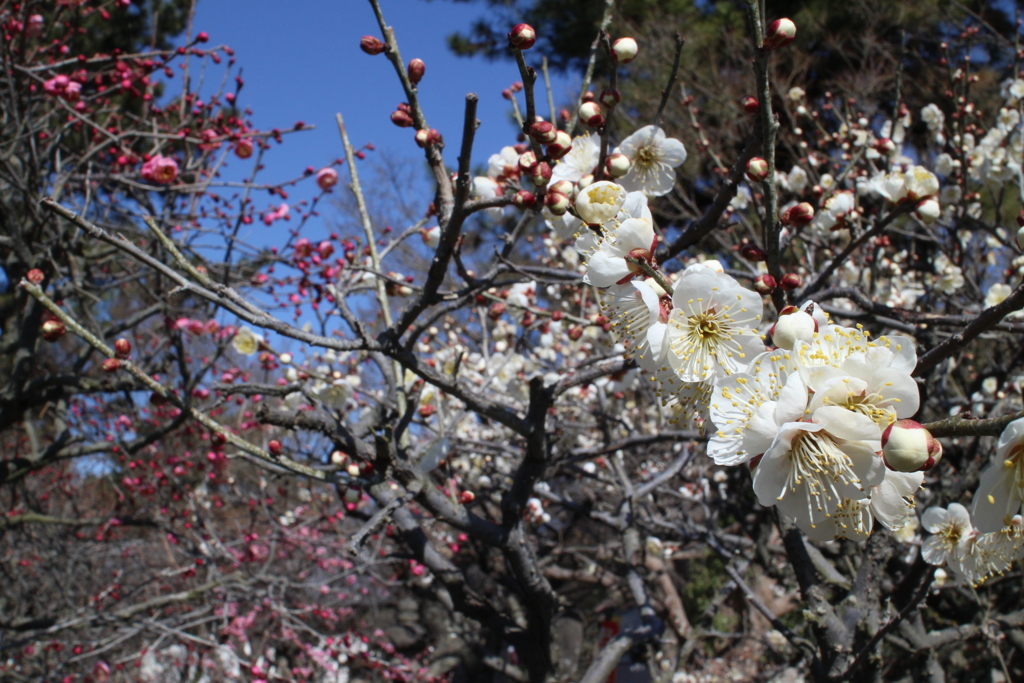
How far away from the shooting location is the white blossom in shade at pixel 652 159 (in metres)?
1.48

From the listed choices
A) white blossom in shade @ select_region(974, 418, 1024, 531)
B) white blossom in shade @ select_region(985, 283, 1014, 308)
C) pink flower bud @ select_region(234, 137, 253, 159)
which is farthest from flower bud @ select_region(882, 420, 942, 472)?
pink flower bud @ select_region(234, 137, 253, 159)

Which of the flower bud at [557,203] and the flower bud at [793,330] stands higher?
the flower bud at [557,203]

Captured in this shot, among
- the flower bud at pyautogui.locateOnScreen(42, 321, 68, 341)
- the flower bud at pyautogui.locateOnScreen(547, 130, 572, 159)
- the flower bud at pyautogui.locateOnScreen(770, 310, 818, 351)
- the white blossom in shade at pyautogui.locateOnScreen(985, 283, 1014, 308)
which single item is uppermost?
the white blossom in shade at pyautogui.locateOnScreen(985, 283, 1014, 308)

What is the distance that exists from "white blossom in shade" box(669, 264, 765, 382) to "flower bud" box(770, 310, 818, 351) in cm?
9

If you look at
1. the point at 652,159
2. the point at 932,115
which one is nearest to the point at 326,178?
the point at 652,159

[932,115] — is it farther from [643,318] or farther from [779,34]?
[643,318]

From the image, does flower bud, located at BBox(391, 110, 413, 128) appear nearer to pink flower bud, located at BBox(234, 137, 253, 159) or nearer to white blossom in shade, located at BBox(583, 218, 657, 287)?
white blossom in shade, located at BBox(583, 218, 657, 287)

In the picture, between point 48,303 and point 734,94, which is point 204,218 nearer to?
point 48,303

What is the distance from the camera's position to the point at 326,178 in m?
3.23

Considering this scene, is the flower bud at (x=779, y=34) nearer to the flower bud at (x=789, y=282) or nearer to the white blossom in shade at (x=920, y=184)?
the flower bud at (x=789, y=282)

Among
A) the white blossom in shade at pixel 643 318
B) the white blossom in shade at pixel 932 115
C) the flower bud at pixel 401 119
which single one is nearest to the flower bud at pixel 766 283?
the white blossom in shade at pixel 643 318

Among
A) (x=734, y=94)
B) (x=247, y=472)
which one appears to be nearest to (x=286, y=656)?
(x=247, y=472)

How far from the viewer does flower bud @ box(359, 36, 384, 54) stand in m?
1.17

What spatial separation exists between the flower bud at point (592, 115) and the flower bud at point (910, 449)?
0.89 m
